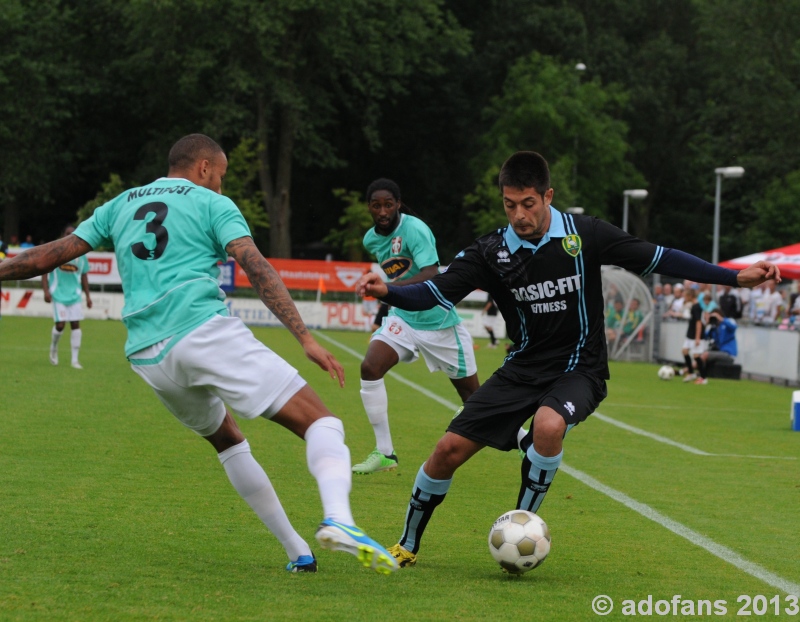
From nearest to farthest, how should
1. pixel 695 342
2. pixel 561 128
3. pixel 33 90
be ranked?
1. pixel 695 342
2. pixel 33 90
3. pixel 561 128

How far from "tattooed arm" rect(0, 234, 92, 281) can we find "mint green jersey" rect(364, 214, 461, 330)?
4.32 metres

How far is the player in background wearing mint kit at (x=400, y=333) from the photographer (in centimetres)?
958

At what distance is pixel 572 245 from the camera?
19.4ft

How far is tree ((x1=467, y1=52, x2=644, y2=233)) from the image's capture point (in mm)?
54219

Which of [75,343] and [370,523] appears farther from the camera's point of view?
[75,343]

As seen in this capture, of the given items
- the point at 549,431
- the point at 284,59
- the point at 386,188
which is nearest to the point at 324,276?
the point at 284,59

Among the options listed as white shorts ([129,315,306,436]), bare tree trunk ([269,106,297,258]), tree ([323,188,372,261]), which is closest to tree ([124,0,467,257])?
bare tree trunk ([269,106,297,258])

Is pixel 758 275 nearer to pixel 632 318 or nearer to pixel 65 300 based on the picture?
pixel 65 300

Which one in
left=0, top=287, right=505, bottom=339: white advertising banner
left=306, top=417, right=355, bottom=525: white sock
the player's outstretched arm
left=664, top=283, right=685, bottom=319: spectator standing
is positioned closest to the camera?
left=306, top=417, right=355, bottom=525: white sock

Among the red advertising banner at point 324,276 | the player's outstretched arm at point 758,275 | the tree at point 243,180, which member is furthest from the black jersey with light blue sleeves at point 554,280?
the tree at point 243,180

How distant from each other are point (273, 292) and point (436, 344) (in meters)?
4.52

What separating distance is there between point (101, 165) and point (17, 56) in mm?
7641

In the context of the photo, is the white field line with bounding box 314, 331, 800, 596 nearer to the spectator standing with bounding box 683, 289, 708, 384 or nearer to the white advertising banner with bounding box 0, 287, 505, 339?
the spectator standing with bounding box 683, 289, 708, 384

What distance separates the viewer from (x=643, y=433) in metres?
13.1
